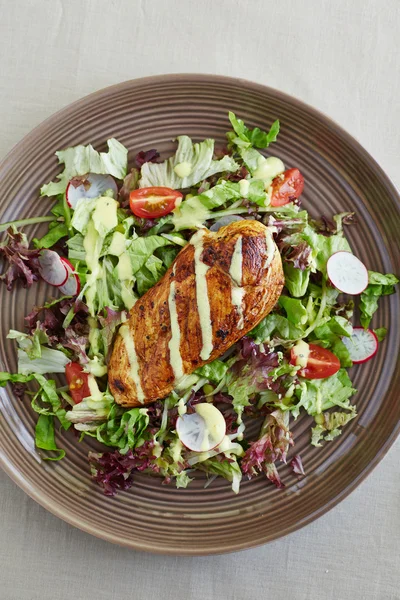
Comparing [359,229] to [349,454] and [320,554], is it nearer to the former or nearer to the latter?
[349,454]

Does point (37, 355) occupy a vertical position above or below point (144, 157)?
below

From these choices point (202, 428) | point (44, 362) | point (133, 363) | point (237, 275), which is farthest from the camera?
point (44, 362)

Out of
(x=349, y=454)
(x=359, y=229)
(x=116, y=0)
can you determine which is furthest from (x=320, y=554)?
(x=116, y=0)

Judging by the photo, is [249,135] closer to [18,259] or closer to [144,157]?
[144,157]

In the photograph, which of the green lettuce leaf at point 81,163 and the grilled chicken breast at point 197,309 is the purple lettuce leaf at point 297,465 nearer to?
the grilled chicken breast at point 197,309

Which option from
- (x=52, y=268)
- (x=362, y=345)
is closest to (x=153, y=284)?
(x=52, y=268)

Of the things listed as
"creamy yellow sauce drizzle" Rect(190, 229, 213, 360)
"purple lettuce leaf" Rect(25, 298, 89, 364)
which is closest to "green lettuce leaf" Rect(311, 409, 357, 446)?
"creamy yellow sauce drizzle" Rect(190, 229, 213, 360)

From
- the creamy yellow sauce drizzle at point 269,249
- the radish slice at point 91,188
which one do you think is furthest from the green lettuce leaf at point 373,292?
the radish slice at point 91,188
